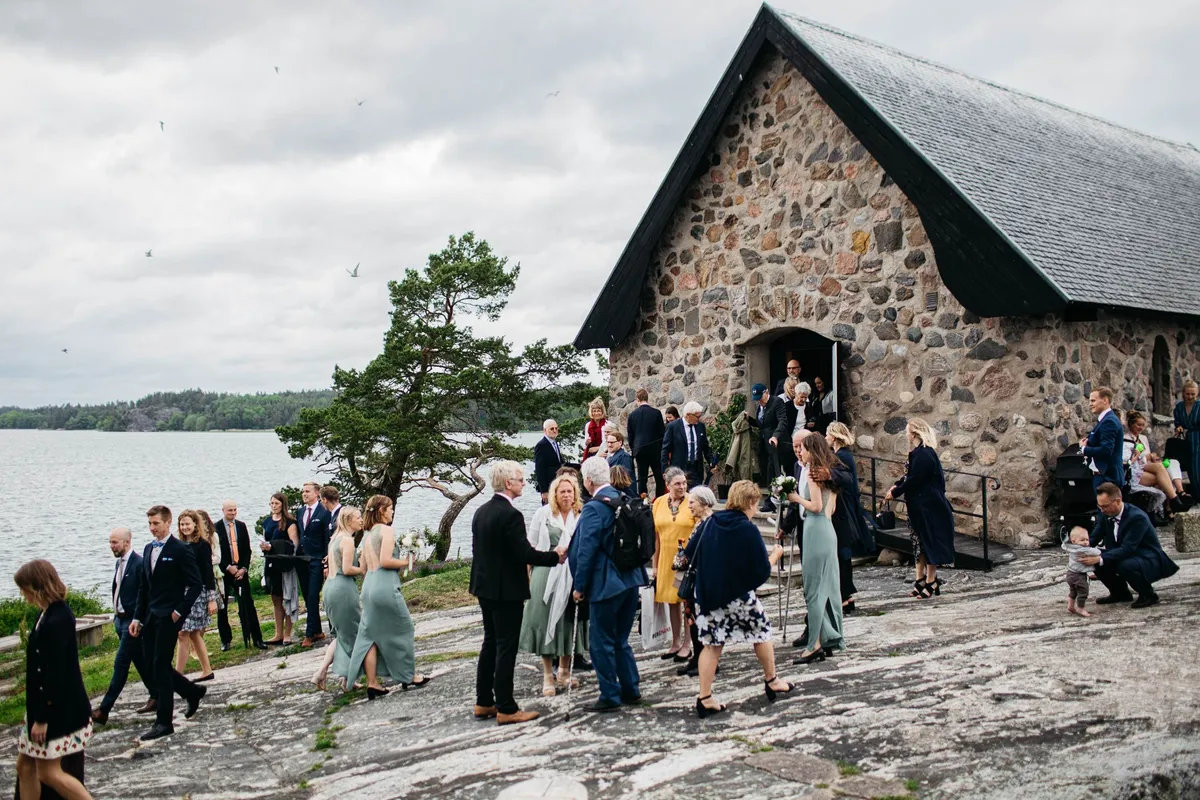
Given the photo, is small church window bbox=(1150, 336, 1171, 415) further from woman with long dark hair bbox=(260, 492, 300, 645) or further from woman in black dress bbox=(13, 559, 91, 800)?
woman in black dress bbox=(13, 559, 91, 800)

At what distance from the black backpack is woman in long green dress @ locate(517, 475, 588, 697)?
1.76ft

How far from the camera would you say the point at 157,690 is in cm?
855

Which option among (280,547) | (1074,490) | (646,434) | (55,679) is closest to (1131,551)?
(1074,490)

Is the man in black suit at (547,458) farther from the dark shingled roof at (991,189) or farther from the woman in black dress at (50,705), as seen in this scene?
the woman in black dress at (50,705)

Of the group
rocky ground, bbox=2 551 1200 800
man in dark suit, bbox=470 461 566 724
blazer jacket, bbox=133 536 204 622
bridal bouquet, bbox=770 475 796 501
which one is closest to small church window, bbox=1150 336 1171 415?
rocky ground, bbox=2 551 1200 800

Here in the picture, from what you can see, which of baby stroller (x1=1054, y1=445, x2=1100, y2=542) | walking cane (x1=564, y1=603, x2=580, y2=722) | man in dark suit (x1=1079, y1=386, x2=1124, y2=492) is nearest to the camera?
walking cane (x1=564, y1=603, x2=580, y2=722)

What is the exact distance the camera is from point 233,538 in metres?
12.0

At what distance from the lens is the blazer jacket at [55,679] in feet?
20.1

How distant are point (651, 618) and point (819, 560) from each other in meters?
1.72

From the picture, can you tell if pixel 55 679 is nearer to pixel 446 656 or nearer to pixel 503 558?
pixel 503 558

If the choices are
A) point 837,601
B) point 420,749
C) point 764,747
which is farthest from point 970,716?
point 420,749

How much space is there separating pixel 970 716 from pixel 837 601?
74.7 inches

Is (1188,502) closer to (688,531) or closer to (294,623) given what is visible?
(688,531)

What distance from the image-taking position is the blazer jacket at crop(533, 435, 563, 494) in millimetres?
12469
